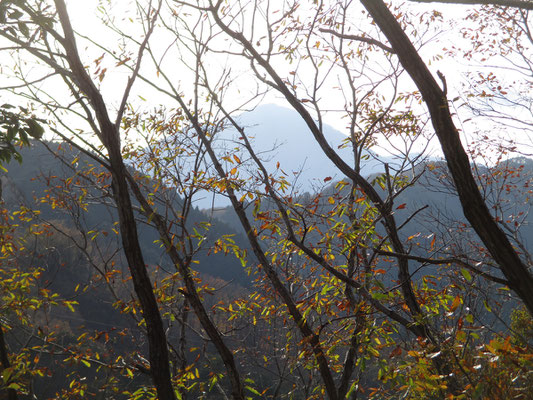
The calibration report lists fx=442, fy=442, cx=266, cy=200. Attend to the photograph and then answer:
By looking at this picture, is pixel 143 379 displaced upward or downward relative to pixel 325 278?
downward

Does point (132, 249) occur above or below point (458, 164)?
below

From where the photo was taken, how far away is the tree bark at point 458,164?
6.10 feet

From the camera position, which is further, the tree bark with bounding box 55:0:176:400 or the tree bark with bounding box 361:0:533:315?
the tree bark with bounding box 55:0:176:400

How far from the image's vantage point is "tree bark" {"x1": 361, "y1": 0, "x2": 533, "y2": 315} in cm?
186

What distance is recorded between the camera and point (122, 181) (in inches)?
109

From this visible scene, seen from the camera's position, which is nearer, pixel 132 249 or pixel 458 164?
pixel 458 164

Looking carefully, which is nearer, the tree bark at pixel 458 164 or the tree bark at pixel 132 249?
the tree bark at pixel 458 164

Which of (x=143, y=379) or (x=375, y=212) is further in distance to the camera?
(x=143, y=379)

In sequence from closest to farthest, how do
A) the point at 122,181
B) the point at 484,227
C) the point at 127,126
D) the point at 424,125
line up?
the point at 484,227 → the point at 122,181 → the point at 424,125 → the point at 127,126

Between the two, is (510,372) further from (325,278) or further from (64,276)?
(64,276)

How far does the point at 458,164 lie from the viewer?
6.56 ft

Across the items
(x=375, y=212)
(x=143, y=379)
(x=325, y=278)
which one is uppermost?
(x=375, y=212)

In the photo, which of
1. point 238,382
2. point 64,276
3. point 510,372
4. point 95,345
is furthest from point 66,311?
point 510,372

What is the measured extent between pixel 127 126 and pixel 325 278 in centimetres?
377
